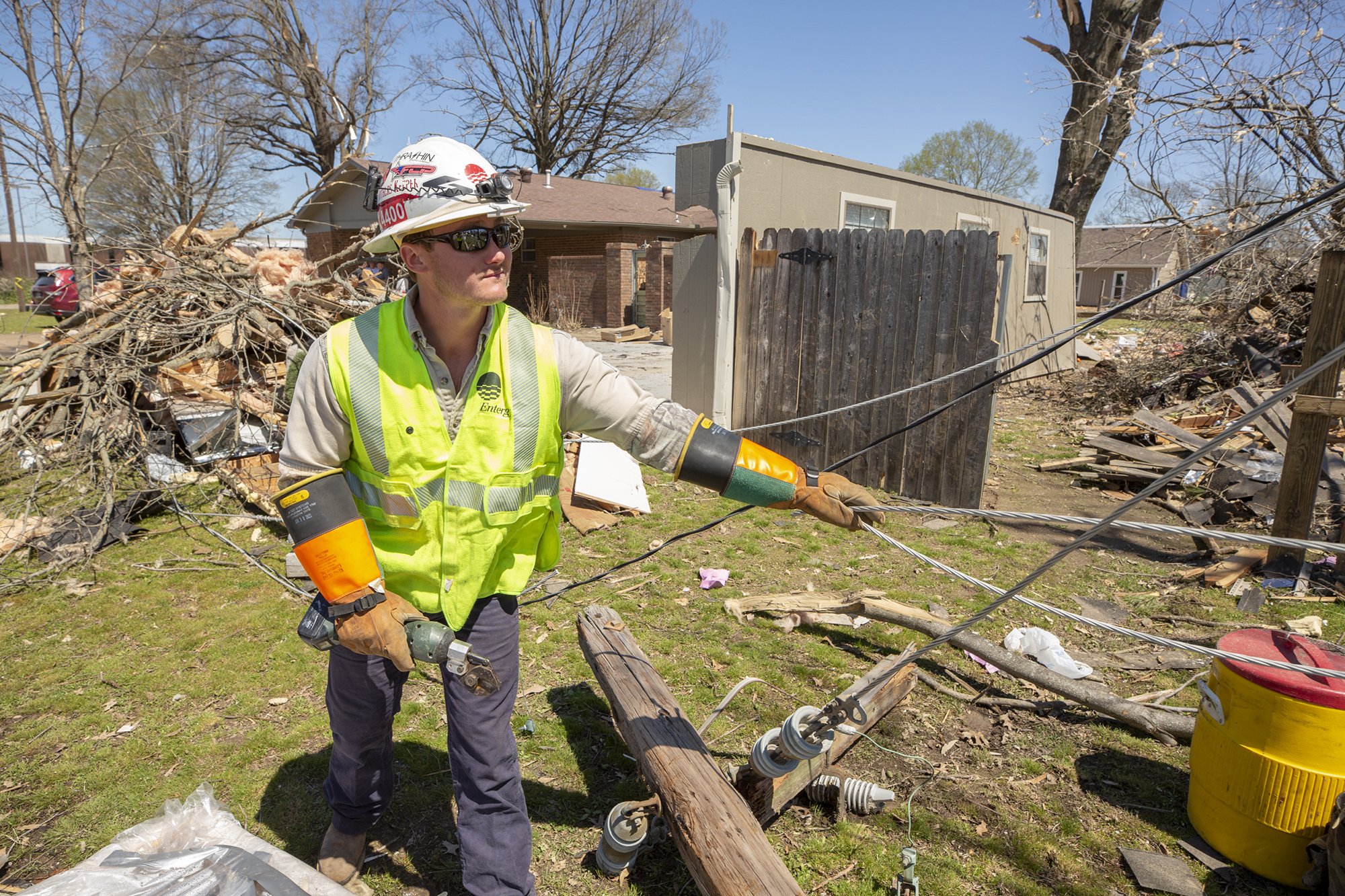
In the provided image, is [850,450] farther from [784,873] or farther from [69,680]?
[69,680]

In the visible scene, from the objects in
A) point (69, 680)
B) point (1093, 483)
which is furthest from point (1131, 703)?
point (69, 680)

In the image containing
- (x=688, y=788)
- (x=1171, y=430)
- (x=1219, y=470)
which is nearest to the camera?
(x=688, y=788)

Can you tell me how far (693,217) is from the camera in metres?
9.38

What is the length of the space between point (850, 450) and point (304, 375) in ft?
19.8

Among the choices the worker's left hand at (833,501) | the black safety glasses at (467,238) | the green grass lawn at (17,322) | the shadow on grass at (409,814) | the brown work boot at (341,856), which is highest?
the black safety glasses at (467,238)

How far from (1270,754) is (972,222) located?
13375mm

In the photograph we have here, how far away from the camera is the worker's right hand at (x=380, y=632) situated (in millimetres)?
2059

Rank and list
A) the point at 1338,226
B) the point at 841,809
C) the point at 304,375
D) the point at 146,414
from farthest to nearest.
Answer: the point at 1338,226
the point at 146,414
the point at 841,809
the point at 304,375

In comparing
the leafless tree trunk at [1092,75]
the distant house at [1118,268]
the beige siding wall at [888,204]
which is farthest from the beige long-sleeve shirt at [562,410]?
the distant house at [1118,268]

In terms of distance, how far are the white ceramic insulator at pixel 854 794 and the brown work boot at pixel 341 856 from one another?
1.74 metres

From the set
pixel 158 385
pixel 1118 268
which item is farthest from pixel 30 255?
pixel 1118 268

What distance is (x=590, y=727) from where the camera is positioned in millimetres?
3715

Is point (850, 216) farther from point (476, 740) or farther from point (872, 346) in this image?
point (476, 740)

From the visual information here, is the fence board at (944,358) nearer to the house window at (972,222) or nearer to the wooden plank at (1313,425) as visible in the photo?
A: the wooden plank at (1313,425)
